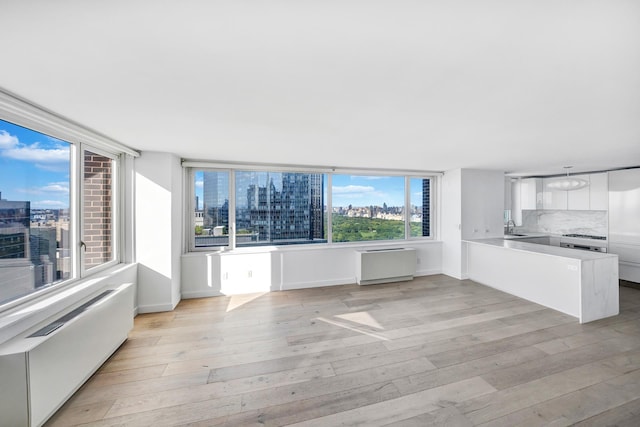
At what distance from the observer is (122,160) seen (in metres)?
3.26

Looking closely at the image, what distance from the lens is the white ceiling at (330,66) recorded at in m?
0.95

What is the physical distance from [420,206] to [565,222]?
140 inches

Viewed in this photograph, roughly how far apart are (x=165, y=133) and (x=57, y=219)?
4.11 feet

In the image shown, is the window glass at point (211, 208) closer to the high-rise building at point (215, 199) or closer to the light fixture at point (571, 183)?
the high-rise building at point (215, 199)

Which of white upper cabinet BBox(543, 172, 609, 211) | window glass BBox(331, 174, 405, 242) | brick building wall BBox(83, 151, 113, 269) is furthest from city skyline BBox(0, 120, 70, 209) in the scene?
white upper cabinet BBox(543, 172, 609, 211)

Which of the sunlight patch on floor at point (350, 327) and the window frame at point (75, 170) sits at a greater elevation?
the window frame at point (75, 170)

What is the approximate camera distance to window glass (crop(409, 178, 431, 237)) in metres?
5.39

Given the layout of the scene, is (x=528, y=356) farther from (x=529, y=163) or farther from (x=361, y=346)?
(x=529, y=163)

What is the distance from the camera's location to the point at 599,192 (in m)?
4.87

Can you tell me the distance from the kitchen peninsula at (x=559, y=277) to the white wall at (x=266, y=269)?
1.97 m

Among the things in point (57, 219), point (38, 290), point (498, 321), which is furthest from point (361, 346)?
point (57, 219)

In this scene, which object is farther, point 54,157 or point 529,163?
point 529,163

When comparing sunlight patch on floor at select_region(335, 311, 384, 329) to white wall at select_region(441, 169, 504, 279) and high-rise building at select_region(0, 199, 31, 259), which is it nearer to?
white wall at select_region(441, 169, 504, 279)

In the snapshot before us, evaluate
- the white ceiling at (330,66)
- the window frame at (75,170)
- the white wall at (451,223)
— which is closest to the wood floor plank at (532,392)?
the white ceiling at (330,66)
